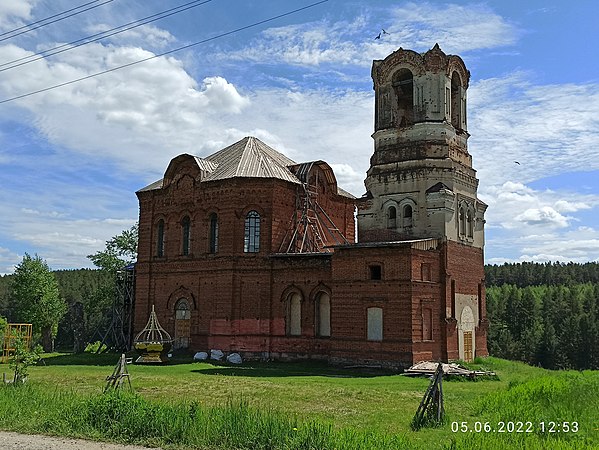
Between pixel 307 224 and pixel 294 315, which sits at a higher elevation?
pixel 307 224

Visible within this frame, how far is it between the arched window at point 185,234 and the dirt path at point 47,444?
22458 mm

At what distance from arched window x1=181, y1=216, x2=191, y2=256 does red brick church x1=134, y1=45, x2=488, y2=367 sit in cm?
6

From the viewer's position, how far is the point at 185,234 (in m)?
34.8

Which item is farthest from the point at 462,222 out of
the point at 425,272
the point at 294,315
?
the point at 294,315

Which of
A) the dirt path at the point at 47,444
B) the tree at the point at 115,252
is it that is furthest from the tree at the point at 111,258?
the dirt path at the point at 47,444

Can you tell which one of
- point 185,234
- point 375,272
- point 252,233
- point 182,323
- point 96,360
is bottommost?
point 96,360

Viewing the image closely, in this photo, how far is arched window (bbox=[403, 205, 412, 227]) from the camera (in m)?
31.5

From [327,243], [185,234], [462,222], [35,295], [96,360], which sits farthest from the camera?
[35,295]

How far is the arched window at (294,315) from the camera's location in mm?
31656

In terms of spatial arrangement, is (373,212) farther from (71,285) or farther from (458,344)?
(71,285)

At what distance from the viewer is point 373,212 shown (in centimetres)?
3262

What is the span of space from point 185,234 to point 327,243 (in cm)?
802

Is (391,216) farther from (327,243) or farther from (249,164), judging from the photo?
(249,164)

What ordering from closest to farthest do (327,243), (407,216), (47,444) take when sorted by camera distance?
(47,444)
(407,216)
(327,243)
